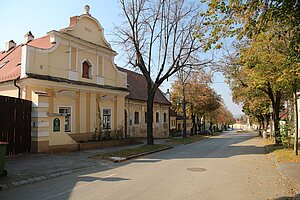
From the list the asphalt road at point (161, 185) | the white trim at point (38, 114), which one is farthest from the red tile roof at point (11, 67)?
the asphalt road at point (161, 185)

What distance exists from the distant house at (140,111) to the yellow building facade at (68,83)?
565 cm

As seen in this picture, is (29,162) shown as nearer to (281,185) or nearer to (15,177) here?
(15,177)

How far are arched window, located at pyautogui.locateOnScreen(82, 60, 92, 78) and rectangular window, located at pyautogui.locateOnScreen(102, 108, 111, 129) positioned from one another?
11.2 ft

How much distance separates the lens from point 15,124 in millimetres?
13648

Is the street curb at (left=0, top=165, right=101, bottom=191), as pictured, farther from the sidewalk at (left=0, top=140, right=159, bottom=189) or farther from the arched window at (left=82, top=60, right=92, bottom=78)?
the arched window at (left=82, top=60, right=92, bottom=78)

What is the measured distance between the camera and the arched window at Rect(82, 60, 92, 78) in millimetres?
20703

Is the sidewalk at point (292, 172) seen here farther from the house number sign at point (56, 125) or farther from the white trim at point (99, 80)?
the white trim at point (99, 80)

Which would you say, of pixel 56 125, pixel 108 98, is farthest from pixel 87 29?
pixel 56 125

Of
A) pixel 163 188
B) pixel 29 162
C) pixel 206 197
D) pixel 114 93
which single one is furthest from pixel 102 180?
pixel 114 93

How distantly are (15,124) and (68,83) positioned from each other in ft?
17.5

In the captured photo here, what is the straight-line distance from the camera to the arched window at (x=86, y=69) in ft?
67.9

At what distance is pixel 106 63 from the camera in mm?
23094

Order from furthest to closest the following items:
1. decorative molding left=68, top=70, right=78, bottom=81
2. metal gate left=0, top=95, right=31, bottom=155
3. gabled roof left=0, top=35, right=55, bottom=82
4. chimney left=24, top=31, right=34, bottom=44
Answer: chimney left=24, top=31, right=34, bottom=44
decorative molding left=68, top=70, right=78, bottom=81
gabled roof left=0, top=35, right=55, bottom=82
metal gate left=0, top=95, right=31, bottom=155

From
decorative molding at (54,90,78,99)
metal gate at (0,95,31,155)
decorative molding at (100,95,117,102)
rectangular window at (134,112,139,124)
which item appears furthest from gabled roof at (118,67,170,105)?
metal gate at (0,95,31,155)
